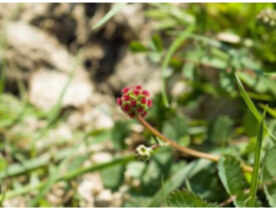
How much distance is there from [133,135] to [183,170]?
19.9 inches

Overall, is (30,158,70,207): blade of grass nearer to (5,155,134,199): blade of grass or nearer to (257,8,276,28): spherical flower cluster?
(5,155,134,199): blade of grass

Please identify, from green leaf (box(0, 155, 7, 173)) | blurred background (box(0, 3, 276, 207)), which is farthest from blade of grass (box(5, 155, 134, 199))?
green leaf (box(0, 155, 7, 173))

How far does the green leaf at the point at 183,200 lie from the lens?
128 cm

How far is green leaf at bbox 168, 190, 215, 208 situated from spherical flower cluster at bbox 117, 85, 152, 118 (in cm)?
22

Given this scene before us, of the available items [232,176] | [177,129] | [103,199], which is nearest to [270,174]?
[232,176]

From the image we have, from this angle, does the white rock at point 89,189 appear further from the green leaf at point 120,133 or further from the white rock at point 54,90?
the white rock at point 54,90

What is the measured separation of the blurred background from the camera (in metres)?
1.65

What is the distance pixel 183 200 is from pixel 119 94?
104 cm

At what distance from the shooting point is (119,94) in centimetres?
228

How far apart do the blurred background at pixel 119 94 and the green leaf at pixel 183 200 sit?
0.23m

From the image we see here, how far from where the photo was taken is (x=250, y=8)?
6.74 ft

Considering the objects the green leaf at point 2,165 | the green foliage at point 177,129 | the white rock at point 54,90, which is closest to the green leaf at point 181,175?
the green foliage at point 177,129

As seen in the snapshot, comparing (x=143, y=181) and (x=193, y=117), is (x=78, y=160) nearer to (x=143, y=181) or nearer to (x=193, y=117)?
(x=143, y=181)

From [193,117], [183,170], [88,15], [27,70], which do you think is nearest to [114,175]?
[183,170]
